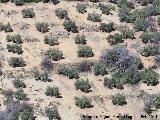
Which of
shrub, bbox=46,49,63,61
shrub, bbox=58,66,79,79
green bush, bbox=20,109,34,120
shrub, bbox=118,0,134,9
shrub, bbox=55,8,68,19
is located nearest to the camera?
green bush, bbox=20,109,34,120

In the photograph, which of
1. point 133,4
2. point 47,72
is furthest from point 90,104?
point 133,4

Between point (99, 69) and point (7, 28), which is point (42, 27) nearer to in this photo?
point (7, 28)

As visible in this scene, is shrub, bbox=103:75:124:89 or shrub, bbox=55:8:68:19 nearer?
shrub, bbox=103:75:124:89

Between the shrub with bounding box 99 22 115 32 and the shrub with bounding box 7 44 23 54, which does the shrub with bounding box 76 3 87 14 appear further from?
the shrub with bounding box 7 44 23 54

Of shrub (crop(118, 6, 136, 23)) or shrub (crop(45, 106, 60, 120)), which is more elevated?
shrub (crop(118, 6, 136, 23))

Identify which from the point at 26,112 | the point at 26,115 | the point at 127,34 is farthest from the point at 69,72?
the point at 127,34

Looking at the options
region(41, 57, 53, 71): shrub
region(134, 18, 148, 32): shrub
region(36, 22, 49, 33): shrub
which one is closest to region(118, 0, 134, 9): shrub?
region(134, 18, 148, 32): shrub
